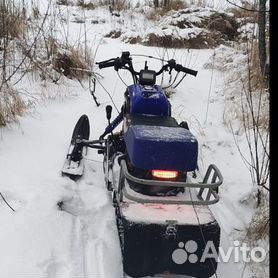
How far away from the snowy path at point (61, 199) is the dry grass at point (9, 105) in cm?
10

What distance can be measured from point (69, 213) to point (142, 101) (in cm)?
92

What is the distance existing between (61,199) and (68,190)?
0.59 feet

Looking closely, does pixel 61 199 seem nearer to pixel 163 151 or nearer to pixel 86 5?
pixel 163 151

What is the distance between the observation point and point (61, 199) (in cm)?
305

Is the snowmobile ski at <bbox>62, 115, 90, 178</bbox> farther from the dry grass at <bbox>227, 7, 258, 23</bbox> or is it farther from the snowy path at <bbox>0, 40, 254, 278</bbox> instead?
the dry grass at <bbox>227, 7, 258, 23</bbox>

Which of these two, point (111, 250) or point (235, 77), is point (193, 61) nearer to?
point (235, 77)

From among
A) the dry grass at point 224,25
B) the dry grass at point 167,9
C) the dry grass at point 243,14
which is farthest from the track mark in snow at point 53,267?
the dry grass at point 167,9

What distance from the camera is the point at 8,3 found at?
515 centimetres

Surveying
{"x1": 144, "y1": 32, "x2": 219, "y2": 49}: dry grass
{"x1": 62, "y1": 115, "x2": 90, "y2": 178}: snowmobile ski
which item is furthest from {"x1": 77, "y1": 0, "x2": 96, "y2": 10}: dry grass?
{"x1": 62, "y1": 115, "x2": 90, "y2": 178}: snowmobile ski

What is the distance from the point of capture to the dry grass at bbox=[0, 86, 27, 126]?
3942 mm

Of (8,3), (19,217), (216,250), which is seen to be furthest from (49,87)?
(216,250)

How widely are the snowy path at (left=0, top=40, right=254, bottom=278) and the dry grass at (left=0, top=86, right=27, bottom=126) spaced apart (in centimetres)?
10

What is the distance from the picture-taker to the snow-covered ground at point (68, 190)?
2.50 meters

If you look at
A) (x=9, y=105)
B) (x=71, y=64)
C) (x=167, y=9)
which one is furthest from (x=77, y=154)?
(x=167, y=9)
